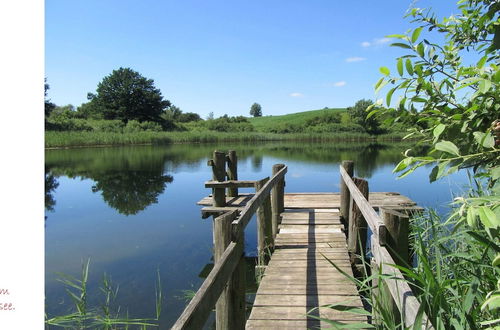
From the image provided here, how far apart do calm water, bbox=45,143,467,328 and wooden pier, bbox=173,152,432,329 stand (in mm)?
1162

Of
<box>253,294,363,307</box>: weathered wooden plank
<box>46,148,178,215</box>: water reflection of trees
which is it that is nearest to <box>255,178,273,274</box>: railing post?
<box>253,294,363,307</box>: weathered wooden plank

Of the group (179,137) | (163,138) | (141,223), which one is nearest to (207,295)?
(141,223)

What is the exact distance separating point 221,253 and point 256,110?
319 feet

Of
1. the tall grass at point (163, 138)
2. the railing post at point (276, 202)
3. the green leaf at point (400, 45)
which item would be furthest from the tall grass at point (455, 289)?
the tall grass at point (163, 138)

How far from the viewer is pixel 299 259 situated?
4.29m

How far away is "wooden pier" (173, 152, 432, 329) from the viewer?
183 cm

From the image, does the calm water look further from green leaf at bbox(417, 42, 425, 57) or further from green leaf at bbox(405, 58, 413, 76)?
green leaf at bbox(405, 58, 413, 76)

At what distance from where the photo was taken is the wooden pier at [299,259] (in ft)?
6.01

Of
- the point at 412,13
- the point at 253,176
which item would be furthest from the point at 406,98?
the point at 253,176

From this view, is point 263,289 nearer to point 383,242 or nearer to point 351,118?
point 383,242

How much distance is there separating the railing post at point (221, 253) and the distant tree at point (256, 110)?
96899 millimetres

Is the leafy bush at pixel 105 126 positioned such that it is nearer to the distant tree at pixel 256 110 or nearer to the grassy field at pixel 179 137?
the grassy field at pixel 179 137

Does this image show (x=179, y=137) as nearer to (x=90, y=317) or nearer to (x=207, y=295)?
(x=90, y=317)

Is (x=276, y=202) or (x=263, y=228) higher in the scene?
(x=276, y=202)
